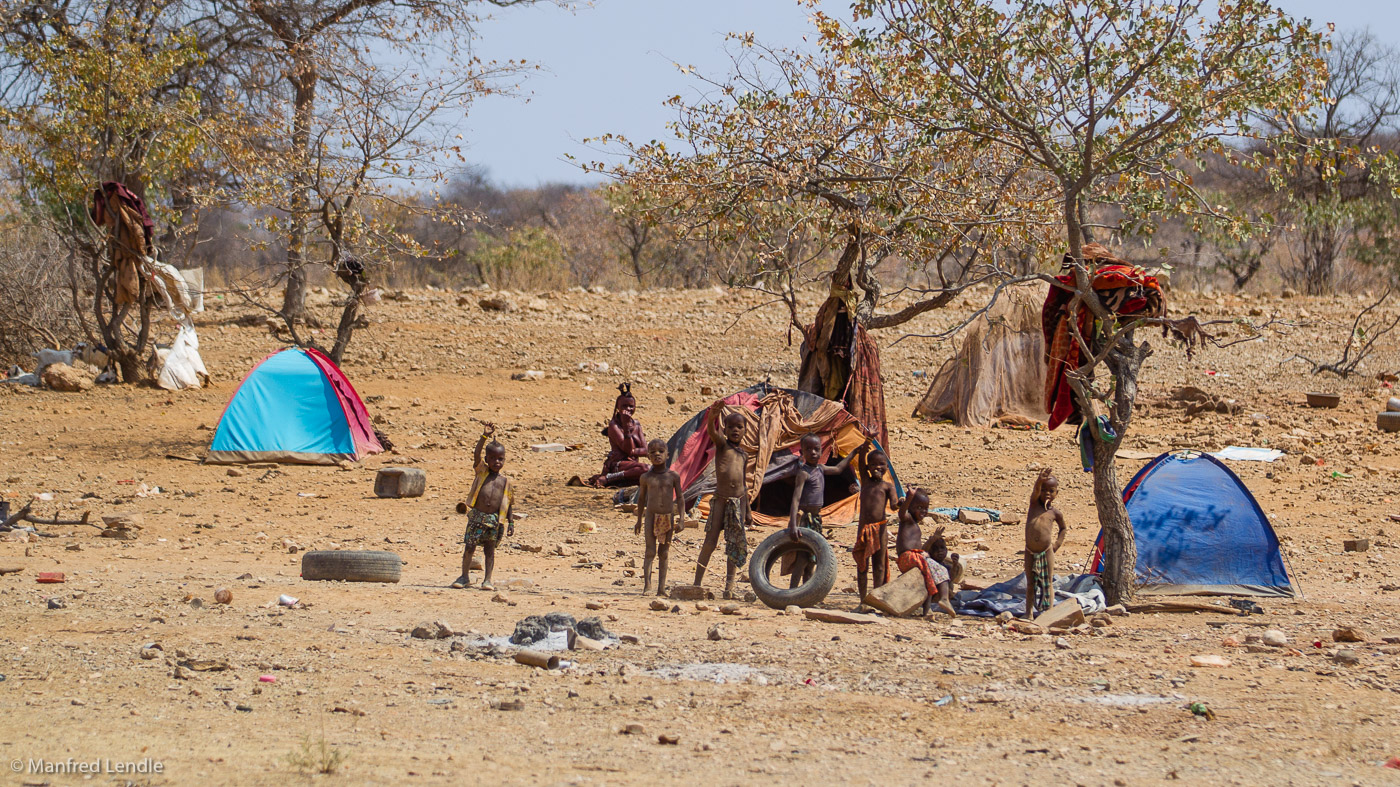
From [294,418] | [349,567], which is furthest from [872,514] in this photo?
[294,418]

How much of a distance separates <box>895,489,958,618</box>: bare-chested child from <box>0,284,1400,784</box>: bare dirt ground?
19cm

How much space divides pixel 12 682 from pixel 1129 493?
627cm

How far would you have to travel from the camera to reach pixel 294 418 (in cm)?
1232

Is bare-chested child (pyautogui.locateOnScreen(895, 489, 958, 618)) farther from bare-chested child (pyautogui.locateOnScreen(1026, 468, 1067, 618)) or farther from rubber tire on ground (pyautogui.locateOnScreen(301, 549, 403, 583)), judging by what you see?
rubber tire on ground (pyautogui.locateOnScreen(301, 549, 403, 583))

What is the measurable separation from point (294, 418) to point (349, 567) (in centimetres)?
529

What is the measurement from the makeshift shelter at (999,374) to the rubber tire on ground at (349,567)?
30.8 feet

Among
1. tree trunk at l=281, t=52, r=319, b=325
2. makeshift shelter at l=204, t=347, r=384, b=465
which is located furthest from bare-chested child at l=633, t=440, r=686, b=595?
makeshift shelter at l=204, t=347, r=384, b=465

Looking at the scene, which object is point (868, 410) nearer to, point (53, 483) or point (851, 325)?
point (851, 325)

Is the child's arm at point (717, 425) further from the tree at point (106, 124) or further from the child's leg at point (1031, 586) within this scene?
the tree at point (106, 124)

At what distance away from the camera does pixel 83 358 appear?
1691 centimetres

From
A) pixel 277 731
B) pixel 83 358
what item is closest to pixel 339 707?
pixel 277 731

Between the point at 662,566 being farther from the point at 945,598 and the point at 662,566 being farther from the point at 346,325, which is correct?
the point at 346,325

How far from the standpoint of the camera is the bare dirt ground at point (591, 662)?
4.33m

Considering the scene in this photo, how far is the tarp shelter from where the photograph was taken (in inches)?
301
